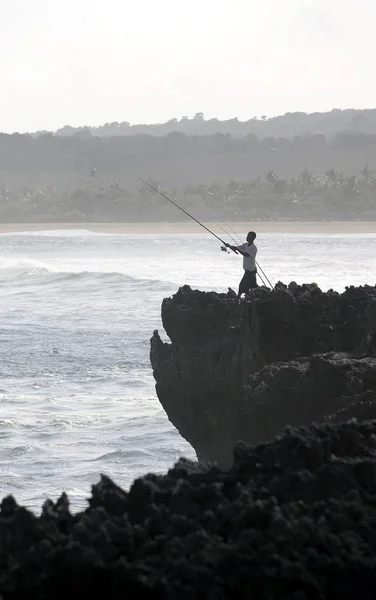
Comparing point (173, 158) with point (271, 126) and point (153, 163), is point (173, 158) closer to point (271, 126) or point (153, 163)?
point (153, 163)

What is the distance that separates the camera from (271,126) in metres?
177

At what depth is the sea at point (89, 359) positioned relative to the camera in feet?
41.0

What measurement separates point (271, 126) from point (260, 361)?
168687mm

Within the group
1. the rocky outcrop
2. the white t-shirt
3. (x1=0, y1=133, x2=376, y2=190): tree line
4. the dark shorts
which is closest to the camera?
the rocky outcrop

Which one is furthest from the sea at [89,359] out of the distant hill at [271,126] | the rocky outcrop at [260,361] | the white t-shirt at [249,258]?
the distant hill at [271,126]

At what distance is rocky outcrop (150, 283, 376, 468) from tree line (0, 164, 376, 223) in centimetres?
7829

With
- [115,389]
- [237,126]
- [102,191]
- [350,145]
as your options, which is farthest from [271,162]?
[115,389]

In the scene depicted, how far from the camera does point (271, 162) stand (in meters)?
136

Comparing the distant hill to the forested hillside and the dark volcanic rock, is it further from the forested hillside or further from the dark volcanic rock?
the dark volcanic rock

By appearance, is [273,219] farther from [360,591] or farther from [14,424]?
[360,591]

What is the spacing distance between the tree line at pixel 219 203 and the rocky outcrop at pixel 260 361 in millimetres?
78293

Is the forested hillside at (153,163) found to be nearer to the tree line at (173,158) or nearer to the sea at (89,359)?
the tree line at (173,158)

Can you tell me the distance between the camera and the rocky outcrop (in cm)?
895

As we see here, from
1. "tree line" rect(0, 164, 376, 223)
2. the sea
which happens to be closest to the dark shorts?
the sea
